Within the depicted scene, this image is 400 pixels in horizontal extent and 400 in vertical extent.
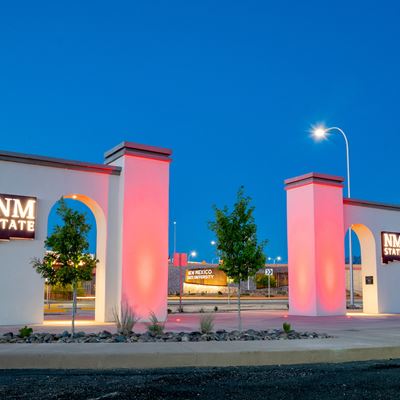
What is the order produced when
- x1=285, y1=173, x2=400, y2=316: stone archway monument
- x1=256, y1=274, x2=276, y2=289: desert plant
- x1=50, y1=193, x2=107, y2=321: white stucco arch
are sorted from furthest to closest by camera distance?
x1=256, y1=274, x2=276, y2=289: desert plant, x1=285, y1=173, x2=400, y2=316: stone archway monument, x1=50, y1=193, x2=107, y2=321: white stucco arch

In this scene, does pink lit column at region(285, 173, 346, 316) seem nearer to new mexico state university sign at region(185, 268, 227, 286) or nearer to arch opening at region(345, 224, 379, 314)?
arch opening at region(345, 224, 379, 314)

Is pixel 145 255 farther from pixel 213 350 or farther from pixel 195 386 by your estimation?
pixel 195 386

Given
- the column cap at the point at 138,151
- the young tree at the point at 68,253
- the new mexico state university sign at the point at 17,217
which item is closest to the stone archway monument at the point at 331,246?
the column cap at the point at 138,151

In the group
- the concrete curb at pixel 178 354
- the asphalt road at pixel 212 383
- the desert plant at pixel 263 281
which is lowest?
the asphalt road at pixel 212 383

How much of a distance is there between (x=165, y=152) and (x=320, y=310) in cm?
1023

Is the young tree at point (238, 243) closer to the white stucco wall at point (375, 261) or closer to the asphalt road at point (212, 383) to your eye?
the asphalt road at point (212, 383)

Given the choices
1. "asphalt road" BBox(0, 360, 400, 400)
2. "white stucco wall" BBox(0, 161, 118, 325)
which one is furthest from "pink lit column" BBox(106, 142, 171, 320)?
"asphalt road" BBox(0, 360, 400, 400)

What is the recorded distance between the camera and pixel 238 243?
55.1 feet

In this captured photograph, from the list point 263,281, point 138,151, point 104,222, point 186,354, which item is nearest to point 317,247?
point 138,151

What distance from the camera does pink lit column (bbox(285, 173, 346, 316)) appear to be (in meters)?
26.3

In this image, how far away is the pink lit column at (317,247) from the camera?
2628 cm

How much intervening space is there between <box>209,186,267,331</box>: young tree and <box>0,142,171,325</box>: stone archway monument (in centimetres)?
539

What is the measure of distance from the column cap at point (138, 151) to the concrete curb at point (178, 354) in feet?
36.2

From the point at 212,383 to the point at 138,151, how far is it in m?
14.2
